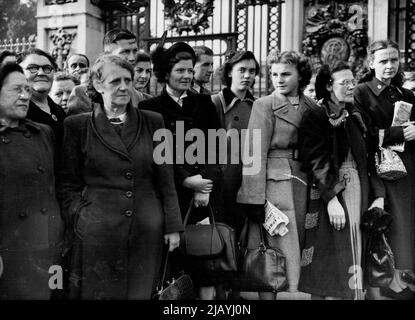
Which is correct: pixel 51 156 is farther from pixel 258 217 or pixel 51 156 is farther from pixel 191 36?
pixel 191 36

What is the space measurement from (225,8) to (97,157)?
7.40m

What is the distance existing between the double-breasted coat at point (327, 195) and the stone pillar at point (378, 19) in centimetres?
567

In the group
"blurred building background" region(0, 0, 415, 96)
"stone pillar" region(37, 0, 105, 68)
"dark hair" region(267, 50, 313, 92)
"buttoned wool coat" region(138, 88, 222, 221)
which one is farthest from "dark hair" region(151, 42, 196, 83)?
"stone pillar" region(37, 0, 105, 68)

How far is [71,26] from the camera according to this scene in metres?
10.1

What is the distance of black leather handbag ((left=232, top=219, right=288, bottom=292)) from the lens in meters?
4.54

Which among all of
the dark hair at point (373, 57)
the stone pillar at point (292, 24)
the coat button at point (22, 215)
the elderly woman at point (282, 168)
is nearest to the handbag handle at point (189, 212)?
the elderly woman at point (282, 168)

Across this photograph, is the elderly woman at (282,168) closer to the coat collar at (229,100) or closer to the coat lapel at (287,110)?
the coat lapel at (287,110)

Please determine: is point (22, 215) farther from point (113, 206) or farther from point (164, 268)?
point (164, 268)

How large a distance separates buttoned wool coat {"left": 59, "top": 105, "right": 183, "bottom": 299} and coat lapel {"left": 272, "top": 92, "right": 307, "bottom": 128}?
1088mm

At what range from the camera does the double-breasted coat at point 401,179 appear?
478 centimetres

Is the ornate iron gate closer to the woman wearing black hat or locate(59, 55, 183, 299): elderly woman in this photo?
the woman wearing black hat

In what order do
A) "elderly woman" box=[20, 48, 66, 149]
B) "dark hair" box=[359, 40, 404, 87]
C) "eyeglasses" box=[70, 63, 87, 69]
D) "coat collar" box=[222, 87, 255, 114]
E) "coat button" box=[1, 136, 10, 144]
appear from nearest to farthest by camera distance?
"coat button" box=[1, 136, 10, 144]
"elderly woman" box=[20, 48, 66, 149]
"dark hair" box=[359, 40, 404, 87]
"coat collar" box=[222, 87, 255, 114]
"eyeglasses" box=[70, 63, 87, 69]
